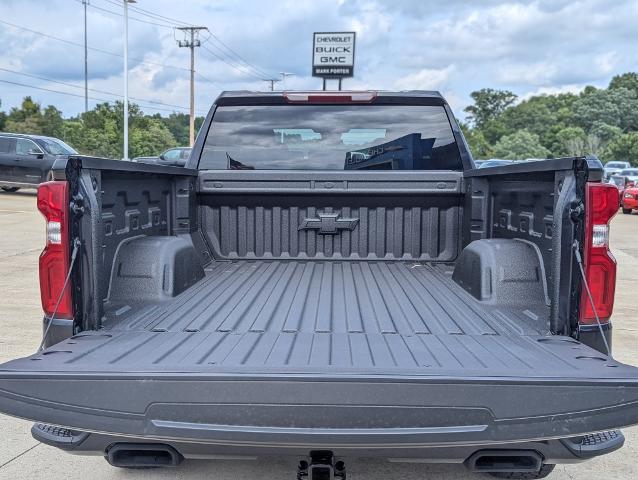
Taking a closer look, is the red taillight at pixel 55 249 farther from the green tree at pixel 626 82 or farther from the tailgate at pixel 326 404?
the green tree at pixel 626 82

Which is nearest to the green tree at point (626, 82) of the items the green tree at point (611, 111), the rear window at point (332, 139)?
the green tree at point (611, 111)

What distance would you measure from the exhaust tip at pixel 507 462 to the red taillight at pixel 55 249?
1772 mm

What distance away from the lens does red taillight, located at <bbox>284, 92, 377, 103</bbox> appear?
430 centimetres

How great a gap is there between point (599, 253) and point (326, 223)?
2022 millimetres

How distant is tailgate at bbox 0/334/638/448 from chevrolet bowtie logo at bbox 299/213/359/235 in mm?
2194

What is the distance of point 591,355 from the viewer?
239 cm

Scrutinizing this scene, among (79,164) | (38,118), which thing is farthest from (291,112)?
(38,118)

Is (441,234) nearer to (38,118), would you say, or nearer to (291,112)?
(291,112)

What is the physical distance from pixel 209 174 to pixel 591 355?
272 centimetres

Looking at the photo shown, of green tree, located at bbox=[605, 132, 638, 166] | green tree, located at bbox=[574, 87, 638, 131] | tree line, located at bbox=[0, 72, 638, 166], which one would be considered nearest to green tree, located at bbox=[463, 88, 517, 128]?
tree line, located at bbox=[0, 72, 638, 166]

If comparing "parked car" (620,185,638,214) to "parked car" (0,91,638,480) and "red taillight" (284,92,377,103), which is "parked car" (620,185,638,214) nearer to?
"parked car" (0,91,638,480)

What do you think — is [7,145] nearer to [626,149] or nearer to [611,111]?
[626,149]

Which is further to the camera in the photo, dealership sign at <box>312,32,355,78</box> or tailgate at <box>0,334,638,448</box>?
dealership sign at <box>312,32,355,78</box>

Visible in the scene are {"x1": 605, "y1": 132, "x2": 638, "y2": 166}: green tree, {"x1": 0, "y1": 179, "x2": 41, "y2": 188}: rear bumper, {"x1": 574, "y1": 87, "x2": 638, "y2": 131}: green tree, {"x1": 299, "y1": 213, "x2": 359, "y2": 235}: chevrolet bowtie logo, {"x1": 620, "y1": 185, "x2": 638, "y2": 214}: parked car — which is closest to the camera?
{"x1": 299, "y1": 213, "x2": 359, "y2": 235}: chevrolet bowtie logo
